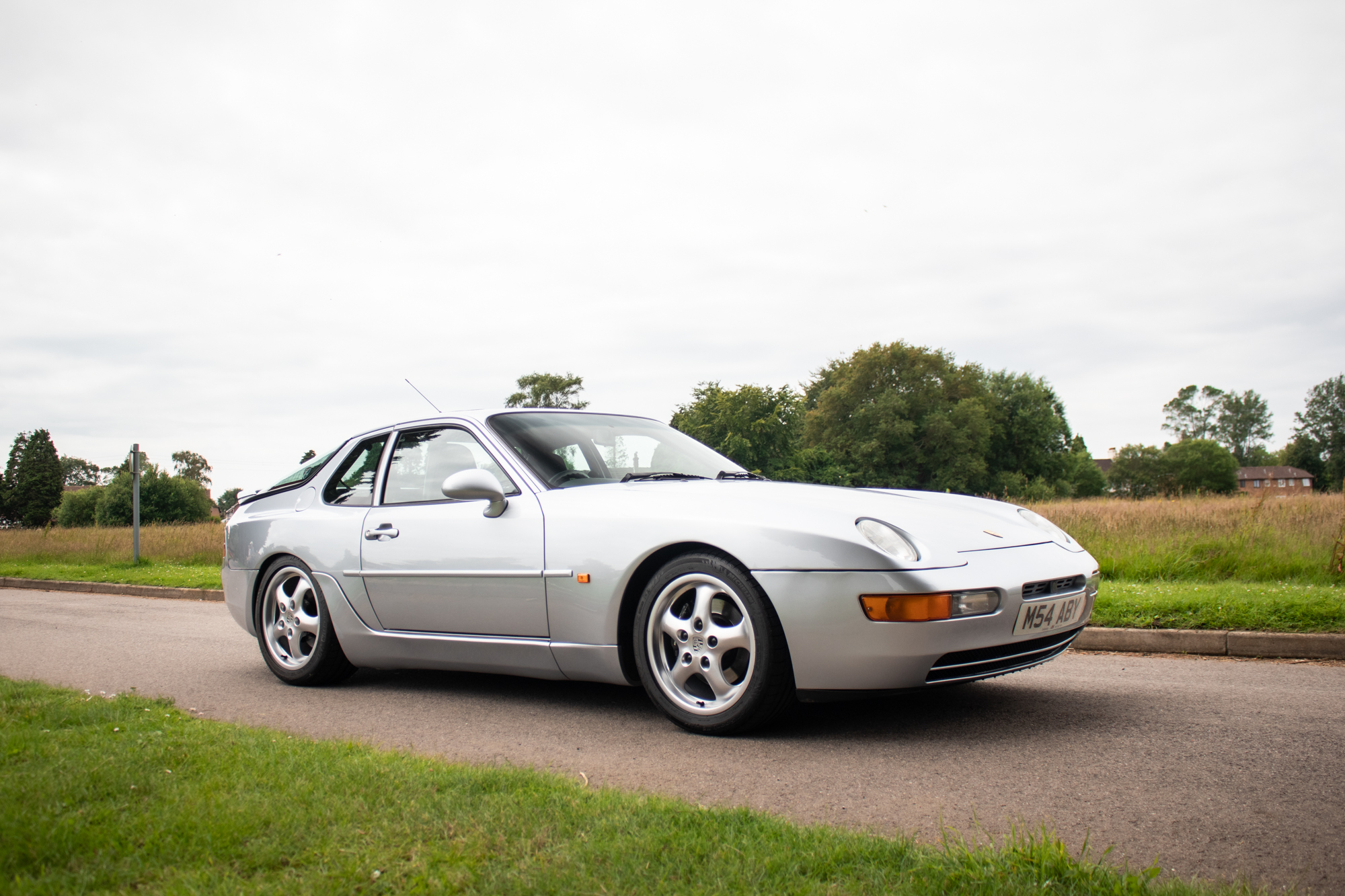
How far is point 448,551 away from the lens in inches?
178

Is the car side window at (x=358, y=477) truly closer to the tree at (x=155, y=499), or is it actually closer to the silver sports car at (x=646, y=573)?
the silver sports car at (x=646, y=573)

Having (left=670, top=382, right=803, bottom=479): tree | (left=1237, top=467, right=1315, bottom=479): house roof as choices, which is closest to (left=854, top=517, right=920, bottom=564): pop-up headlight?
(left=670, top=382, right=803, bottom=479): tree

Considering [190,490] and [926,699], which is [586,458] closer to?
[926,699]

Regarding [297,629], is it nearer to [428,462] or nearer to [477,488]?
[428,462]

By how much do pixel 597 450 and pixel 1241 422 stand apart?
Result: 365 ft

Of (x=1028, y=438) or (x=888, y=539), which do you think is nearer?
(x=888, y=539)

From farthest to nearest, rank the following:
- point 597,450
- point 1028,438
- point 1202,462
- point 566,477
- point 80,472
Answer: point 80,472 < point 1202,462 < point 1028,438 < point 597,450 < point 566,477

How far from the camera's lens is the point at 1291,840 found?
8.10ft

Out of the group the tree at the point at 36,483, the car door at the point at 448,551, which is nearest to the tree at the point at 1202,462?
the car door at the point at 448,551

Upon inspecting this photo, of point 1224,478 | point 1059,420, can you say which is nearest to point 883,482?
point 1059,420

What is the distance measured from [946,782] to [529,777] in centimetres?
135

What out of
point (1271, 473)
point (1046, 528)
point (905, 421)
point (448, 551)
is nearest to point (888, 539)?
point (1046, 528)

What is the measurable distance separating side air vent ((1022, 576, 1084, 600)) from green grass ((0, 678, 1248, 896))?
1.35 meters

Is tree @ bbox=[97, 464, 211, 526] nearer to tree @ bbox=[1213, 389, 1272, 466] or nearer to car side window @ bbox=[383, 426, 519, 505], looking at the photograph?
car side window @ bbox=[383, 426, 519, 505]
